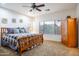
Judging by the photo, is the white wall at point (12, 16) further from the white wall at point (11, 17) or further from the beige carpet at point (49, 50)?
the beige carpet at point (49, 50)

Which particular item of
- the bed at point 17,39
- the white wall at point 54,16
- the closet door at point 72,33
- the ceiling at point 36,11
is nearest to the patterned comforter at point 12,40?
the bed at point 17,39

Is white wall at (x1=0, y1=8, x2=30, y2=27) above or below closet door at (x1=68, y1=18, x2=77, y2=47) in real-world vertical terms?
above

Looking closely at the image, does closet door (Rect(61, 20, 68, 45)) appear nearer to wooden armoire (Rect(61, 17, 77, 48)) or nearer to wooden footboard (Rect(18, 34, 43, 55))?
wooden armoire (Rect(61, 17, 77, 48))

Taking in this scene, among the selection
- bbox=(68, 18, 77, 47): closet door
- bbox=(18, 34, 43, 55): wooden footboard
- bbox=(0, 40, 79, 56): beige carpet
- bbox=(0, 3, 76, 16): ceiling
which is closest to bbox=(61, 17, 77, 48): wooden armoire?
bbox=(68, 18, 77, 47): closet door

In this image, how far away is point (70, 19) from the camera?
7.00 feet

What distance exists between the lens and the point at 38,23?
2.25 meters

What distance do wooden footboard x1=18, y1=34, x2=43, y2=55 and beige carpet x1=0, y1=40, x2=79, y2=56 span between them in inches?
3.7

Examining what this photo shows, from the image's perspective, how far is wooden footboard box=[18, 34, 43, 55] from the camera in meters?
2.10

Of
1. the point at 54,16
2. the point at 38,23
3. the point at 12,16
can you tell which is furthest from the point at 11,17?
the point at 54,16

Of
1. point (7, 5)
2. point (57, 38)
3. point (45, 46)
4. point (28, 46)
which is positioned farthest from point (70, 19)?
point (7, 5)

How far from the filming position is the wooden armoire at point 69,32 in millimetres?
2139

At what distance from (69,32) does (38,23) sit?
69 cm

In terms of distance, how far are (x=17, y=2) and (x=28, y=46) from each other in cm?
96

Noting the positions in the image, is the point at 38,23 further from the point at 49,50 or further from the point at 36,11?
the point at 49,50
